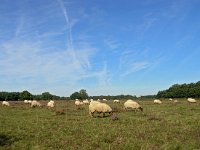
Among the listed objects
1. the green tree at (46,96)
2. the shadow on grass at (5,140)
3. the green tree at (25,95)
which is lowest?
the shadow on grass at (5,140)

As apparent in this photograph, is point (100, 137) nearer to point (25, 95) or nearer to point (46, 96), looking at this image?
point (25, 95)

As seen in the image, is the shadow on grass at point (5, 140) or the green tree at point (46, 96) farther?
the green tree at point (46, 96)

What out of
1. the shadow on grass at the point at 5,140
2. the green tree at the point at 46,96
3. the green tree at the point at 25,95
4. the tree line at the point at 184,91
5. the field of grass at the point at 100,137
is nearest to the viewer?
the field of grass at the point at 100,137

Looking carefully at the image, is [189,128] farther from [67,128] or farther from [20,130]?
[20,130]

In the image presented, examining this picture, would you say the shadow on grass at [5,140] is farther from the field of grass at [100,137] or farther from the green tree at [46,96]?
the green tree at [46,96]

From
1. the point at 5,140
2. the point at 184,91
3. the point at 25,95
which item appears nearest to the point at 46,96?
the point at 25,95

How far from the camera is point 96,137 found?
22.5m

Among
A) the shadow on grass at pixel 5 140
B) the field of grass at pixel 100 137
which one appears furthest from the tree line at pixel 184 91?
the shadow on grass at pixel 5 140

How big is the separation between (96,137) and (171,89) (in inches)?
6519

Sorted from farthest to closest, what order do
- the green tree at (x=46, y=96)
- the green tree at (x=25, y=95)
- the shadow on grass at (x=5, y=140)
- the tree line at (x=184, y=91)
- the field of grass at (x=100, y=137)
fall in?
the green tree at (x=46, y=96), the green tree at (x=25, y=95), the tree line at (x=184, y=91), the shadow on grass at (x=5, y=140), the field of grass at (x=100, y=137)

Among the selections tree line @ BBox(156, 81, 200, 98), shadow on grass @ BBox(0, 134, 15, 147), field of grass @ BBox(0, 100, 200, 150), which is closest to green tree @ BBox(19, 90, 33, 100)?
tree line @ BBox(156, 81, 200, 98)

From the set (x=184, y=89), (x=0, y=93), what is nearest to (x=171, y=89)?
(x=184, y=89)

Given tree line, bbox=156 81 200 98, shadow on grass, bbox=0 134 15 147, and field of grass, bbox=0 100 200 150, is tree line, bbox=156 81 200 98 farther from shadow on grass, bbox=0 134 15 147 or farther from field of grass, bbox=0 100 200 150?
shadow on grass, bbox=0 134 15 147

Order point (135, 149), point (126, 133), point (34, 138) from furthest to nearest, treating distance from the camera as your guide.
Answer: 1. point (126, 133)
2. point (34, 138)
3. point (135, 149)
